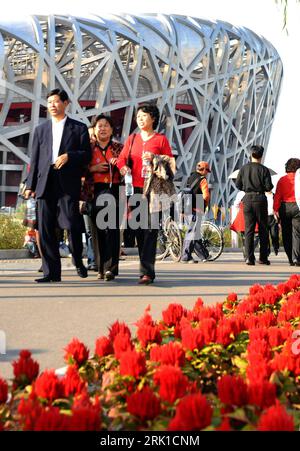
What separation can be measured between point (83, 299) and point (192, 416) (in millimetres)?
5493

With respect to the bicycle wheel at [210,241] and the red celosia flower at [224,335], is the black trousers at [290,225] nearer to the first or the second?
the bicycle wheel at [210,241]

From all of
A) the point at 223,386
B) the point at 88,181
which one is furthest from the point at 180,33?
the point at 223,386

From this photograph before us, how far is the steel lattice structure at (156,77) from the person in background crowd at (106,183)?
3726cm

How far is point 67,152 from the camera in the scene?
8.99 metres

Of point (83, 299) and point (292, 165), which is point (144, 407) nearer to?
point (83, 299)

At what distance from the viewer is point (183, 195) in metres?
15.3

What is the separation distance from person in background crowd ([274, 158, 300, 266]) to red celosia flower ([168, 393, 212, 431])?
12275mm

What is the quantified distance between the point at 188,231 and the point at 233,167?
53.5 metres

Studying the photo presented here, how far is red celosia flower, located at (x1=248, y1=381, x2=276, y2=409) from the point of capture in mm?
2137

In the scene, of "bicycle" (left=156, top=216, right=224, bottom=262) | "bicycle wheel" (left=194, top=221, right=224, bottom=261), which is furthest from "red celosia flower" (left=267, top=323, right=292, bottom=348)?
"bicycle wheel" (left=194, top=221, right=224, bottom=261)

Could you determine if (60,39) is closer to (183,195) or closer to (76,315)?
(183,195)

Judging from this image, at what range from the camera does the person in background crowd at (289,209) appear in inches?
550

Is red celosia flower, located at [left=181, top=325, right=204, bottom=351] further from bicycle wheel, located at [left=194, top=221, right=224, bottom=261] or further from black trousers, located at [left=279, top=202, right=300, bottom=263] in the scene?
bicycle wheel, located at [left=194, top=221, right=224, bottom=261]

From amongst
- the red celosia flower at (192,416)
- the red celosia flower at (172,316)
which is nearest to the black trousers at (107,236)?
the red celosia flower at (172,316)
